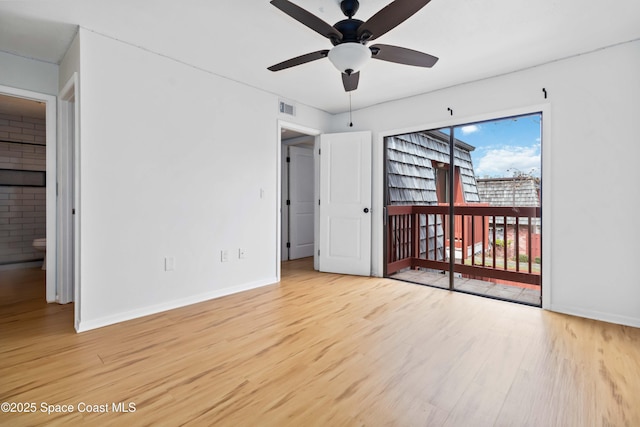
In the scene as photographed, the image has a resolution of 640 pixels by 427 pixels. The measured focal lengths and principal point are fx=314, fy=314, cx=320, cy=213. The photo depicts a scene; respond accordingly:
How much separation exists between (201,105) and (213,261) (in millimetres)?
1643

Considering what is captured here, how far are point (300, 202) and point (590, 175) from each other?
418cm

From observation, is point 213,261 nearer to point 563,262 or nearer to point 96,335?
point 96,335

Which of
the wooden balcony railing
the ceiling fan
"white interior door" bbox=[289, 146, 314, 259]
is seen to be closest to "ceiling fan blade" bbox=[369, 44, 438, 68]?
the ceiling fan

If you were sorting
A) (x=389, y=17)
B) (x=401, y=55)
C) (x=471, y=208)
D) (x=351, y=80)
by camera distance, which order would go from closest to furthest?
(x=389, y=17) < (x=401, y=55) < (x=351, y=80) < (x=471, y=208)

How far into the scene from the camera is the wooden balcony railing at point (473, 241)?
389cm

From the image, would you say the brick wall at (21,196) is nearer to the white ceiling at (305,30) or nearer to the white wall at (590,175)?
the white ceiling at (305,30)

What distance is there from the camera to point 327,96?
4.05m

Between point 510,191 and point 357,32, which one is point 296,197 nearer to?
point 510,191

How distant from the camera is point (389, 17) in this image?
1815mm

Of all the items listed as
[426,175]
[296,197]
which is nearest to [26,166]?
[296,197]

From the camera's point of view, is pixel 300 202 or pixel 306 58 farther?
pixel 300 202

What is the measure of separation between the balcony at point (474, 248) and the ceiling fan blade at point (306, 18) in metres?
2.70

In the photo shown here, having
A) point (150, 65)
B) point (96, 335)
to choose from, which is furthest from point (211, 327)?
point (150, 65)

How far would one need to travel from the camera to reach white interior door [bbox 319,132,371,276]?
4.37m
